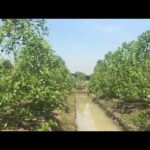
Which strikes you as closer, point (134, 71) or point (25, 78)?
point (25, 78)

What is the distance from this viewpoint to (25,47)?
770 centimetres

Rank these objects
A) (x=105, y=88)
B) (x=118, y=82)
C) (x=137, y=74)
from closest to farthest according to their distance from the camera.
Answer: (x=137, y=74) < (x=118, y=82) < (x=105, y=88)

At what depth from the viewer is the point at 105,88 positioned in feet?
63.0

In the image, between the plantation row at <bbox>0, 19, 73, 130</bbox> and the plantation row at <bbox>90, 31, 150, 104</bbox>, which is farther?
the plantation row at <bbox>90, 31, 150, 104</bbox>

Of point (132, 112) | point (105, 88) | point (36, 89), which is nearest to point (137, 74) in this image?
point (132, 112)

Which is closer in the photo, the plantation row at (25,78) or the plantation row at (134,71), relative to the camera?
the plantation row at (25,78)
